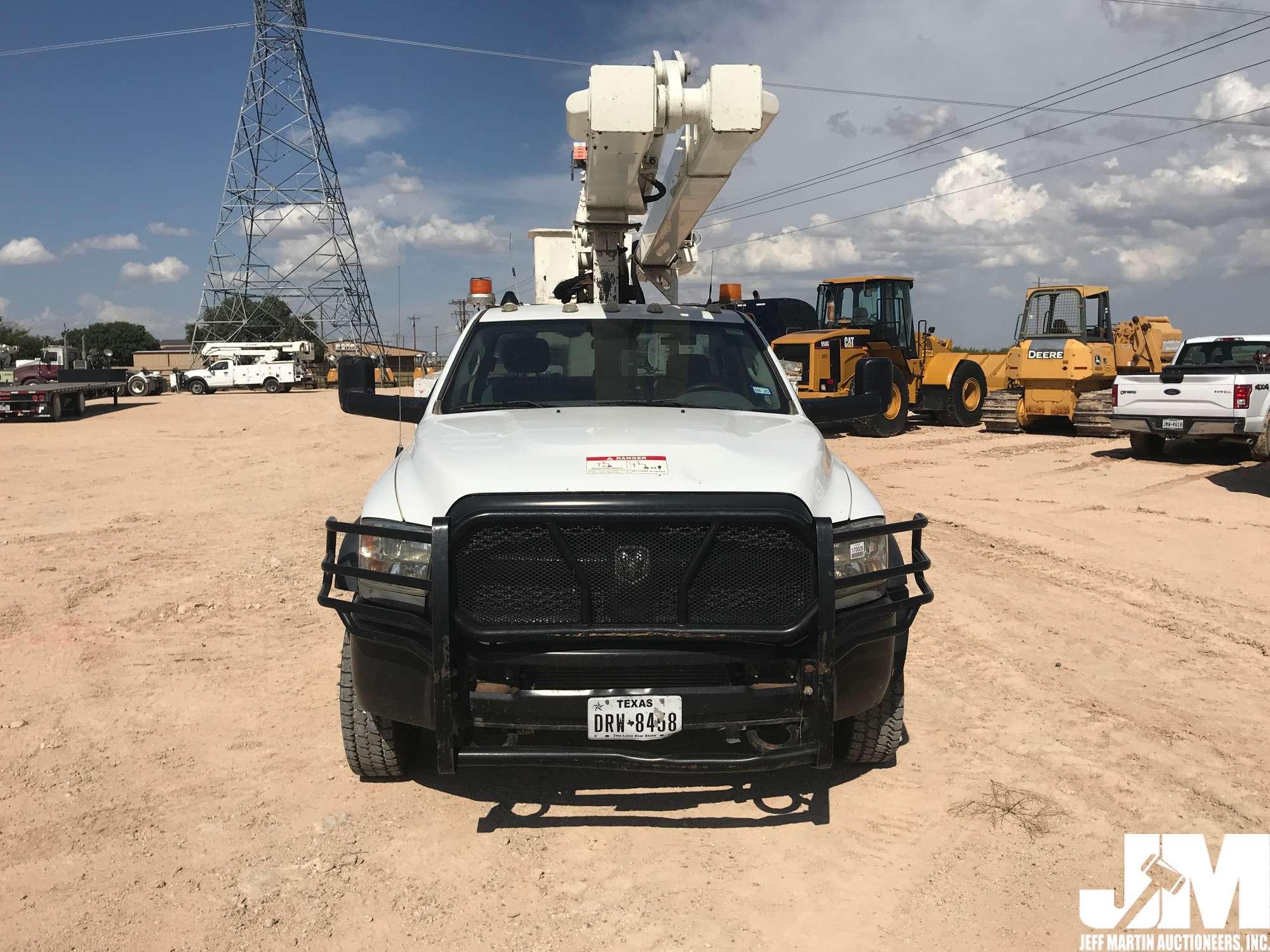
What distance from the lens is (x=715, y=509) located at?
10.3ft

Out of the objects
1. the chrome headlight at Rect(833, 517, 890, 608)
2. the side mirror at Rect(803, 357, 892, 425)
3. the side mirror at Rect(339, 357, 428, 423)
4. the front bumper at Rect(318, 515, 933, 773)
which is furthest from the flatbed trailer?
the chrome headlight at Rect(833, 517, 890, 608)

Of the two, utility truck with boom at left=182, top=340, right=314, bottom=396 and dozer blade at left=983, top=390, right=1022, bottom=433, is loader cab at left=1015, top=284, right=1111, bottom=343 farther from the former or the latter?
utility truck with boom at left=182, top=340, right=314, bottom=396

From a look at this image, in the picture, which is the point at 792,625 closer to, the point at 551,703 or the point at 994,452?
the point at 551,703

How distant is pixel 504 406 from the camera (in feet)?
14.8

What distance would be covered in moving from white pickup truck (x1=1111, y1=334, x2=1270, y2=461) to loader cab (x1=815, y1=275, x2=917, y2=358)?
213 inches

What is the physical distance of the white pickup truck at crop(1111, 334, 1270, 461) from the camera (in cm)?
1278

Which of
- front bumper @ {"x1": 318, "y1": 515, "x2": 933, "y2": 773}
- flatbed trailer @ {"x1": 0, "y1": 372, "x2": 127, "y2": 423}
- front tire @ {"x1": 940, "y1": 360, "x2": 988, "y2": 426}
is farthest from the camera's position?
flatbed trailer @ {"x1": 0, "y1": 372, "x2": 127, "y2": 423}

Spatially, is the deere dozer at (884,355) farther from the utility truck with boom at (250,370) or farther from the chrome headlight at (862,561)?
the utility truck with boom at (250,370)

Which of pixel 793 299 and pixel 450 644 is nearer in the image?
pixel 450 644

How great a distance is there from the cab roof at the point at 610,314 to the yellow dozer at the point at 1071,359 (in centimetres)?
1429

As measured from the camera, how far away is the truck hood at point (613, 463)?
332 cm

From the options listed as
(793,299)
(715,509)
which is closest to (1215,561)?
(715,509)

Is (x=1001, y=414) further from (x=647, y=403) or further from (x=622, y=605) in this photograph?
(x=622, y=605)

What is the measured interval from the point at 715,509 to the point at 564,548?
0.52 metres
